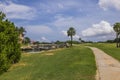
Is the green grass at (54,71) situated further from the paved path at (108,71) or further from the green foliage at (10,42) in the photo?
the green foliage at (10,42)

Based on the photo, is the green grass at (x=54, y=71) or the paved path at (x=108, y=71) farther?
the green grass at (x=54, y=71)

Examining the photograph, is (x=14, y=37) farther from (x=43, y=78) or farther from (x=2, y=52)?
(x=43, y=78)

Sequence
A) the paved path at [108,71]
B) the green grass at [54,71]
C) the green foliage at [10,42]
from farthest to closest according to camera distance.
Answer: the green foliage at [10,42] → the green grass at [54,71] → the paved path at [108,71]

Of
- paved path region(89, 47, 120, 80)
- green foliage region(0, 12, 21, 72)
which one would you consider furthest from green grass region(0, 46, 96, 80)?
green foliage region(0, 12, 21, 72)

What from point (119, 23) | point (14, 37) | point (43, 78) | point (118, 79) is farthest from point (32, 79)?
point (119, 23)

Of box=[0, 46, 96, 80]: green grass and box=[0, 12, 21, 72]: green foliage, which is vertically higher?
box=[0, 12, 21, 72]: green foliage

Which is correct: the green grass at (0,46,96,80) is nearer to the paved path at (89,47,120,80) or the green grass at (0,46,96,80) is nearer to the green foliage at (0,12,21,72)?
the paved path at (89,47,120,80)

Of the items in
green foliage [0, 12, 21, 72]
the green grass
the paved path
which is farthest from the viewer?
green foliage [0, 12, 21, 72]

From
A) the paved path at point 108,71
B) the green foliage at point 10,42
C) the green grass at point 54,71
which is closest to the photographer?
the paved path at point 108,71

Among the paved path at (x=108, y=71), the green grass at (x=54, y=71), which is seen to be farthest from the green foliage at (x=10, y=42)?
the paved path at (x=108, y=71)

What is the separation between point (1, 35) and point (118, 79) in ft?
31.3

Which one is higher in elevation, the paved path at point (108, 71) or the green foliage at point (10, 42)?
the green foliage at point (10, 42)

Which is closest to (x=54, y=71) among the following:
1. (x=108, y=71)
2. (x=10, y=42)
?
(x=108, y=71)

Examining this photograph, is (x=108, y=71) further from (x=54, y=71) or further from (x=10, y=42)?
(x=10, y=42)
